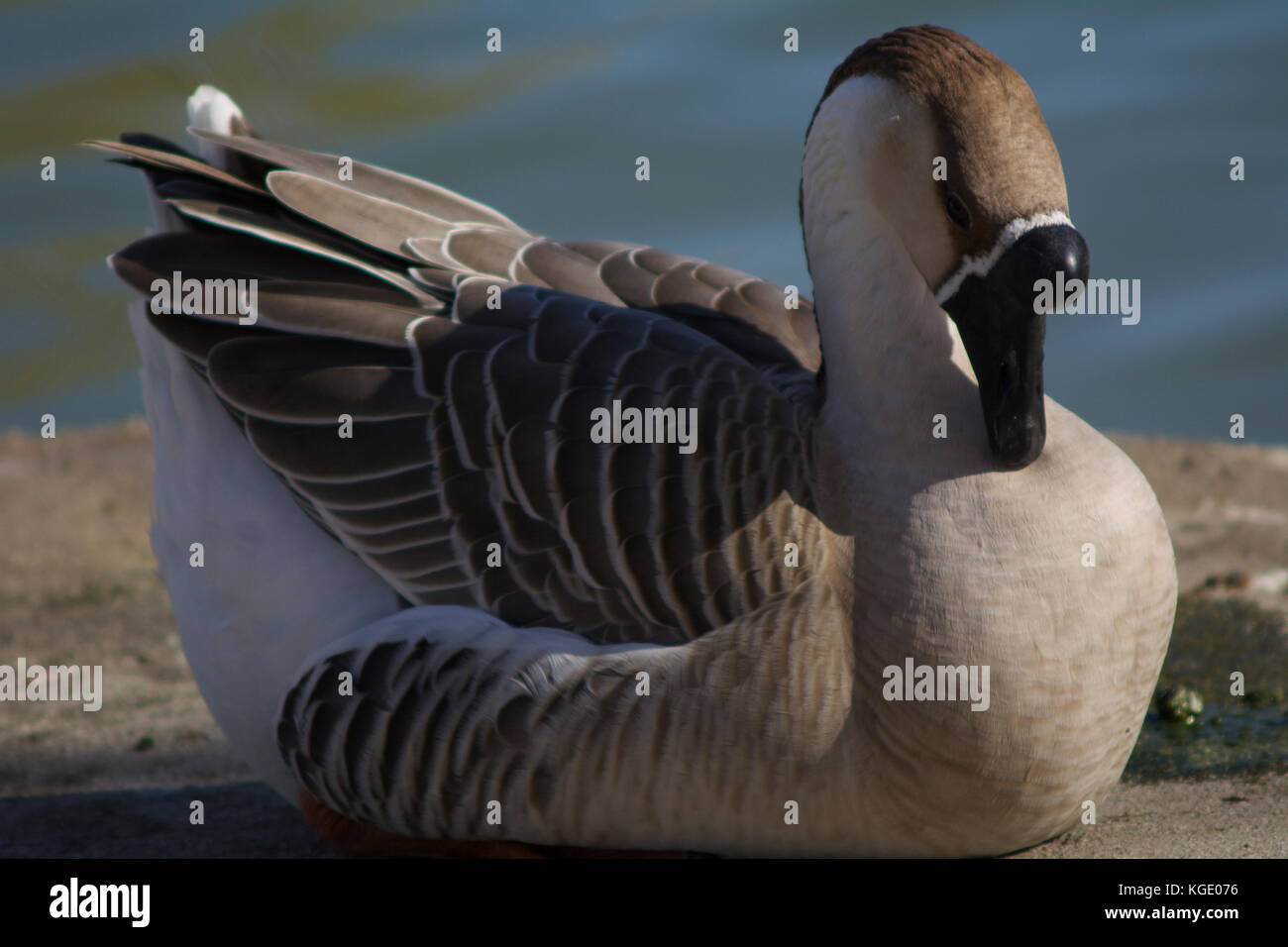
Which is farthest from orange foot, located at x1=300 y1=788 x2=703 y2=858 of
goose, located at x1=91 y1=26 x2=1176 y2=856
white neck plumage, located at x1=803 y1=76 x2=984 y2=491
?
white neck plumage, located at x1=803 y1=76 x2=984 y2=491

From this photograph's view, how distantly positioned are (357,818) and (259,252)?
5.24 feet

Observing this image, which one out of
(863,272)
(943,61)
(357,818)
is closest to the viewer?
(943,61)

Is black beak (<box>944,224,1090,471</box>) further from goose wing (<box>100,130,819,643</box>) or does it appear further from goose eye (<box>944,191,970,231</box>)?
goose wing (<box>100,130,819,643</box>)

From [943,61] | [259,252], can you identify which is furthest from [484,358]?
[943,61]

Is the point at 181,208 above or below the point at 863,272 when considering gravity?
above

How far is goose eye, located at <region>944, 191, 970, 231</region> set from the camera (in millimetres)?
3248

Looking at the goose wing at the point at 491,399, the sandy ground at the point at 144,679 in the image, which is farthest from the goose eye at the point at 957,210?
the sandy ground at the point at 144,679

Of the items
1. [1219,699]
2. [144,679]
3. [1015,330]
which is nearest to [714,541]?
[1015,330]

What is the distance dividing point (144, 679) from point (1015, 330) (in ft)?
12.9

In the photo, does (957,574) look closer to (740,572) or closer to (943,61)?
(740,572)

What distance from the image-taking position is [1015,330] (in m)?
3.21

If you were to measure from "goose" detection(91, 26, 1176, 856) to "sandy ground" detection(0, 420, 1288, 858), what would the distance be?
13.9 inches

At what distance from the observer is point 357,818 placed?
151 inches

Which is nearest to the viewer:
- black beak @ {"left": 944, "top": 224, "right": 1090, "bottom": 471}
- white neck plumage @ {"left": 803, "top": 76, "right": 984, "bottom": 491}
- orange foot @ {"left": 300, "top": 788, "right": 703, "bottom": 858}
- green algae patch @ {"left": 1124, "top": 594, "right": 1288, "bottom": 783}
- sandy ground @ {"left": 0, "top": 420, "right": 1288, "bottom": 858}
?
black beak @ {"left": 944, "top": 224, "right": 1090, "bottom": 471}
